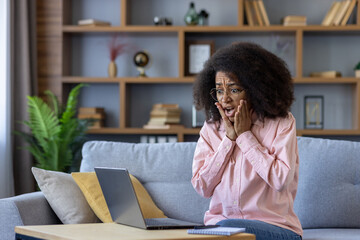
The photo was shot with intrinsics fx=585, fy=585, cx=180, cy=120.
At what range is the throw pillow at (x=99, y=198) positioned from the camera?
8.22ft

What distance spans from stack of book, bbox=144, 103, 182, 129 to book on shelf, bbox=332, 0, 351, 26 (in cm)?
140

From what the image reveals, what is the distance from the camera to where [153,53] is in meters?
4.91

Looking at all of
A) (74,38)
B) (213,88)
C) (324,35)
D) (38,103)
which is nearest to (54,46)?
(74,38)

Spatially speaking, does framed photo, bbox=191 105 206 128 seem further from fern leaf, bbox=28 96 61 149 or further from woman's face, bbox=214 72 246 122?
woman's face, bbox=214 72 246 122

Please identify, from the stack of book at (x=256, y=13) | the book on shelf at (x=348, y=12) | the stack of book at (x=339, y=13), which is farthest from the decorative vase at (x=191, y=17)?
the book on shelf at (x=348, y=12)

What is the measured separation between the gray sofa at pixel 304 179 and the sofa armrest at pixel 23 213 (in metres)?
0.07

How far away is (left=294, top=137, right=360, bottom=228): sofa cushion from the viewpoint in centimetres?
271

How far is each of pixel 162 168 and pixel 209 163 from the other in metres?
0.67

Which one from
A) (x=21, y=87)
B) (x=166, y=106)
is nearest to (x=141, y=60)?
(x=166, y=106)

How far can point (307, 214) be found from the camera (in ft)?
8.93

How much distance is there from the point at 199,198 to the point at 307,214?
0.51 meters

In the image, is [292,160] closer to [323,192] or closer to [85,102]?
[323,192]

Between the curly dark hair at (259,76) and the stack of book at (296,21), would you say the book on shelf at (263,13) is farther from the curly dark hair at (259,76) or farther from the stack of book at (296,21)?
the curly dark hair at (259,76)

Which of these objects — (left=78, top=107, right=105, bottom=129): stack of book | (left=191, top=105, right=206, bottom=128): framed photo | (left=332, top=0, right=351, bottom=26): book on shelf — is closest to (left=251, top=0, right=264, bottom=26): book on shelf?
(left=332, top=0, right=351, bottom=26): book on shelf
